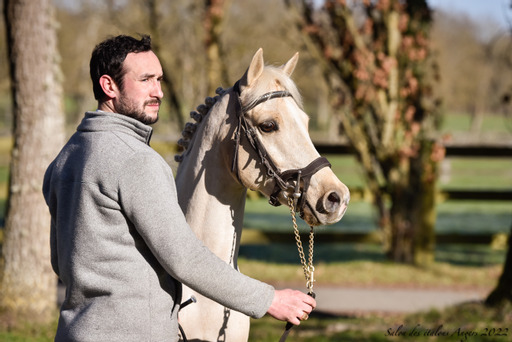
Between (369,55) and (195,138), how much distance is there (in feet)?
22.6

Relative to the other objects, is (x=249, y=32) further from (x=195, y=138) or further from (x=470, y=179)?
(x=195, y=138)

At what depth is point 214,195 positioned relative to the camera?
2.42m

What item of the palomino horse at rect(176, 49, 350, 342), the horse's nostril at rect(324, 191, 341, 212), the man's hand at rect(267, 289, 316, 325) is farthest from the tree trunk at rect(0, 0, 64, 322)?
the man's hand at rect(267, 289, 316, 325)

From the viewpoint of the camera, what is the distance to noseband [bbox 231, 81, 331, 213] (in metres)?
2.23

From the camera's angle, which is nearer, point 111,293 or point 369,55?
point 111,293

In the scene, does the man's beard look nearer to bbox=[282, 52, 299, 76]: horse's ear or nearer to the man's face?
the man's face

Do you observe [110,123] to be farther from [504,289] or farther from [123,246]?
[504,289]

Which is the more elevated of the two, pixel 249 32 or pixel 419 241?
pixel 249 32

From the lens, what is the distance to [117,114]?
1852 millimetres

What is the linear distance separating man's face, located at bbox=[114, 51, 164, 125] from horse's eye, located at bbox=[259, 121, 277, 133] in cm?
52

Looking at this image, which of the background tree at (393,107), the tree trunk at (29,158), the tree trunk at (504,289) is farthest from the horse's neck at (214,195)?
the background tree at (393,107)

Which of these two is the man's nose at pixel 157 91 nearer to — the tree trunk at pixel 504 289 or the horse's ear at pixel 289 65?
the horse's ear at pixel 289 65

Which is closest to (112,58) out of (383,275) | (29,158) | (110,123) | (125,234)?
(110,123)

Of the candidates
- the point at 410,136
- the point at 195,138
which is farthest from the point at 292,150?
the point at 410,136
